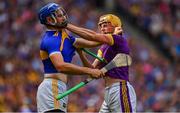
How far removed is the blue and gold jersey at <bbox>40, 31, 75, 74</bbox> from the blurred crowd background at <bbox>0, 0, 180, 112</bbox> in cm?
513

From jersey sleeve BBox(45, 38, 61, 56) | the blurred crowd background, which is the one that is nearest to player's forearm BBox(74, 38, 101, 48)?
jersey sleeve BBox(45, 38, 61, 56)

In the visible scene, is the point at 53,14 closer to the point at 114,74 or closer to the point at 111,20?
→ the point at 111,20

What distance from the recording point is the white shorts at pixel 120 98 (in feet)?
36.2

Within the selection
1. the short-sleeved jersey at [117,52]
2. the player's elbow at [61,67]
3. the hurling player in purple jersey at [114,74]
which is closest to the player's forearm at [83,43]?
the hurling player in purple jersey at [114,74]

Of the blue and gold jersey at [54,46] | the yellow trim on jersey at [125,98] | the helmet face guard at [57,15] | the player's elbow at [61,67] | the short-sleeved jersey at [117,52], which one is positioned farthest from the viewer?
the short-sleeved jersey at [117,52]

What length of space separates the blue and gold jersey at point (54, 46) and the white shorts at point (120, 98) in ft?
2.69

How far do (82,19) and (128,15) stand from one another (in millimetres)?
2120

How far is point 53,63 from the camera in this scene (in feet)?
34.4

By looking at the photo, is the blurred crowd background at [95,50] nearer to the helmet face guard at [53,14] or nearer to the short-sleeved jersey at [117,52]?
the short-sleeved jersey at [117,52]

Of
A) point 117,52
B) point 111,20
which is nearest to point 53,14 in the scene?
point 111,20

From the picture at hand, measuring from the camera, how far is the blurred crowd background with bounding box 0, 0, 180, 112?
18.0 meters

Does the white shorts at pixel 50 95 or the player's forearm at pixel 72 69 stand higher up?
the player's forearm at pixel 72 69

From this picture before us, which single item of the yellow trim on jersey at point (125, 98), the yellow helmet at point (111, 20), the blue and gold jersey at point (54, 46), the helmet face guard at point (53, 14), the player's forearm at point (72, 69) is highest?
the helmet face guard at point (53, 14)

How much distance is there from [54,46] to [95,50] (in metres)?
8.69
